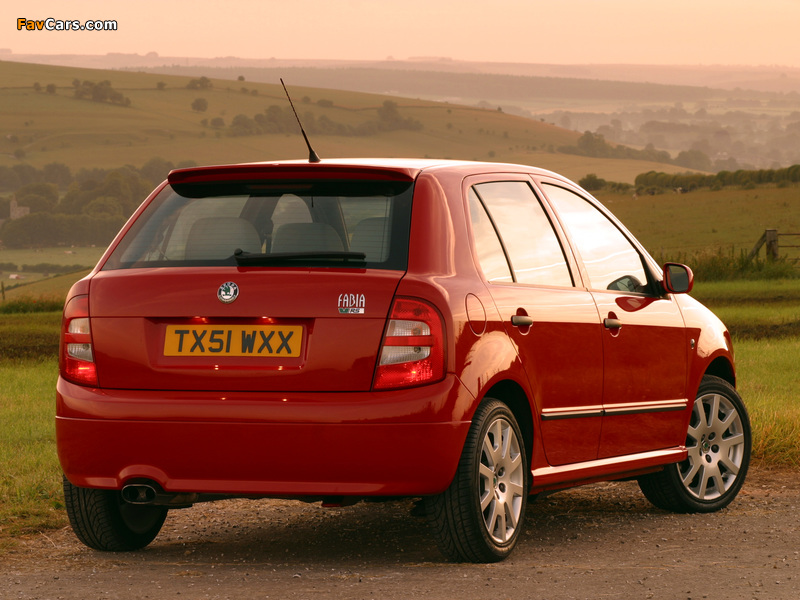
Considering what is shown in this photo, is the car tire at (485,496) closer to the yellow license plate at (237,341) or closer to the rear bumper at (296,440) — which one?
the rear bumper at (296,440)

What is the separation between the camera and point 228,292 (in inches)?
219

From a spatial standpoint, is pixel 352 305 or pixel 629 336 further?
pixel 629 336

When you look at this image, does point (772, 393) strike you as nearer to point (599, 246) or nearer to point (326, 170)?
point (599, 246)

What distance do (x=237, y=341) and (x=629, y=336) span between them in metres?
2.42

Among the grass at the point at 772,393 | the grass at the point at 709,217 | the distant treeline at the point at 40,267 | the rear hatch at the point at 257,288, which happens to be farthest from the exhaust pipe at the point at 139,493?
the distant treeline at the point at 40,267

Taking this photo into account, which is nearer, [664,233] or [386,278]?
[386,278]

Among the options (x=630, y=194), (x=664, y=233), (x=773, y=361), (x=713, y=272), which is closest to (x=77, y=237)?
(x=630, y=194)

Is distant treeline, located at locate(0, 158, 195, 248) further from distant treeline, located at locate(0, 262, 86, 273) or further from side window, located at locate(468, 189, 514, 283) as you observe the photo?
side window, located at locate(468, 189, 514, 283)

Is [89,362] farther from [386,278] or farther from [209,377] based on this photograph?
[386,278]

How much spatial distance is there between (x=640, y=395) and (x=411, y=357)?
211cm

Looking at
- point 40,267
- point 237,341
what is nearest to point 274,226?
point 237,341

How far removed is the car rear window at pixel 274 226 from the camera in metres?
5.68

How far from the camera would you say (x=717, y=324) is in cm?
797

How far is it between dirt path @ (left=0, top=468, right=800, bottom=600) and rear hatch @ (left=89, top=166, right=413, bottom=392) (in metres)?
0.84
